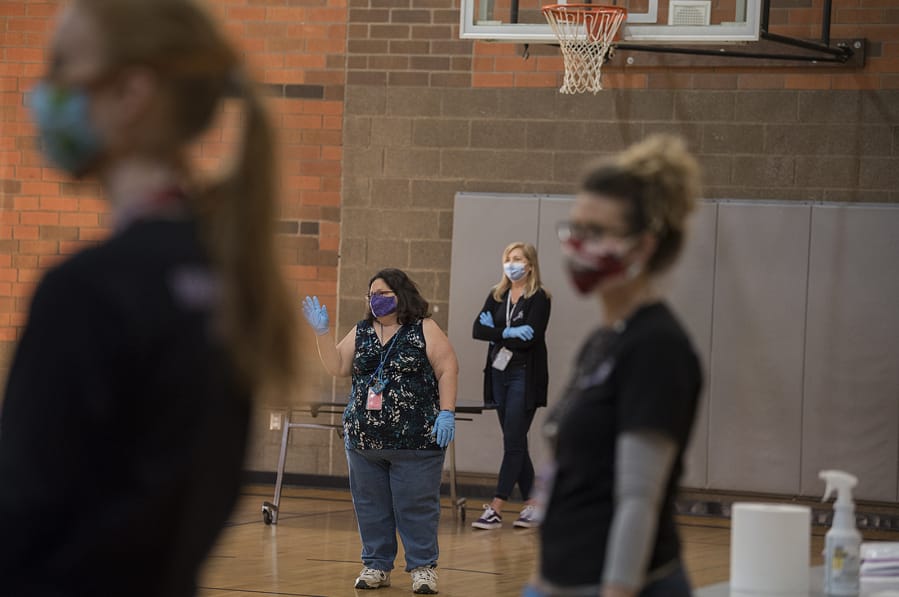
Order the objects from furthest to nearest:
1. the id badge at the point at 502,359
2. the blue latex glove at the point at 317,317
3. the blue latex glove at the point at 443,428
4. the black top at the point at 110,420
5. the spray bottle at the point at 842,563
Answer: the id badge at the point at 502,359
the blue latex glove at the point at 317,317
the blue latex glove at the point at 443,428
the spray bottle at the point at 842,563
the black top at the point at 110,420

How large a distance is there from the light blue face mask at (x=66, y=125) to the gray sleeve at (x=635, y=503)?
941 mm

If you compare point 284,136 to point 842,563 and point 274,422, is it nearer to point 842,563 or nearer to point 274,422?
point 274,422

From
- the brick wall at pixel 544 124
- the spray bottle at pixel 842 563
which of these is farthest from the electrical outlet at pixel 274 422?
the spray bottle at pixel 842 563

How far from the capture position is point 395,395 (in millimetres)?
6293

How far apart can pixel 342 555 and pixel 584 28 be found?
Result: 3.45 m

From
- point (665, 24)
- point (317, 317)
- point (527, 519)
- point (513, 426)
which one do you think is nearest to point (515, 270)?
point (513, 426)

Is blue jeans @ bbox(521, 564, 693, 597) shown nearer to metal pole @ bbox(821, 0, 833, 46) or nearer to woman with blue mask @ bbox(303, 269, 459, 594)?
woman with blue mask @ bbox(303, 269, 459, 594)

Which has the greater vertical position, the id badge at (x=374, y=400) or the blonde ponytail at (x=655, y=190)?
the blonde ponytail at (x=655, y=190)

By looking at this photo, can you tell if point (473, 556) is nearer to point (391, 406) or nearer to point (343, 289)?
point (391, 406)

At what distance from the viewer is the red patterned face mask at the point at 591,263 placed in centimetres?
212

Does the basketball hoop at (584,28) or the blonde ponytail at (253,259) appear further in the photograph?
the basketball hoop at (584,28)

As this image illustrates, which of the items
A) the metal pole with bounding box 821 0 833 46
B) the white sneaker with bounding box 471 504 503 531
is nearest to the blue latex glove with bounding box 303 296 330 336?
the white sneaker with bounding box 471 504 503 531

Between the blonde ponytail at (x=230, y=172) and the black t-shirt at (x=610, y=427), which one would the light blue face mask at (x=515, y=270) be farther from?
Answer: the blonde ponytail at (x=230, y=172)

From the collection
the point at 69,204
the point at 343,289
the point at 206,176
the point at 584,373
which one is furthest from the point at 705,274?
the point at 206,176
